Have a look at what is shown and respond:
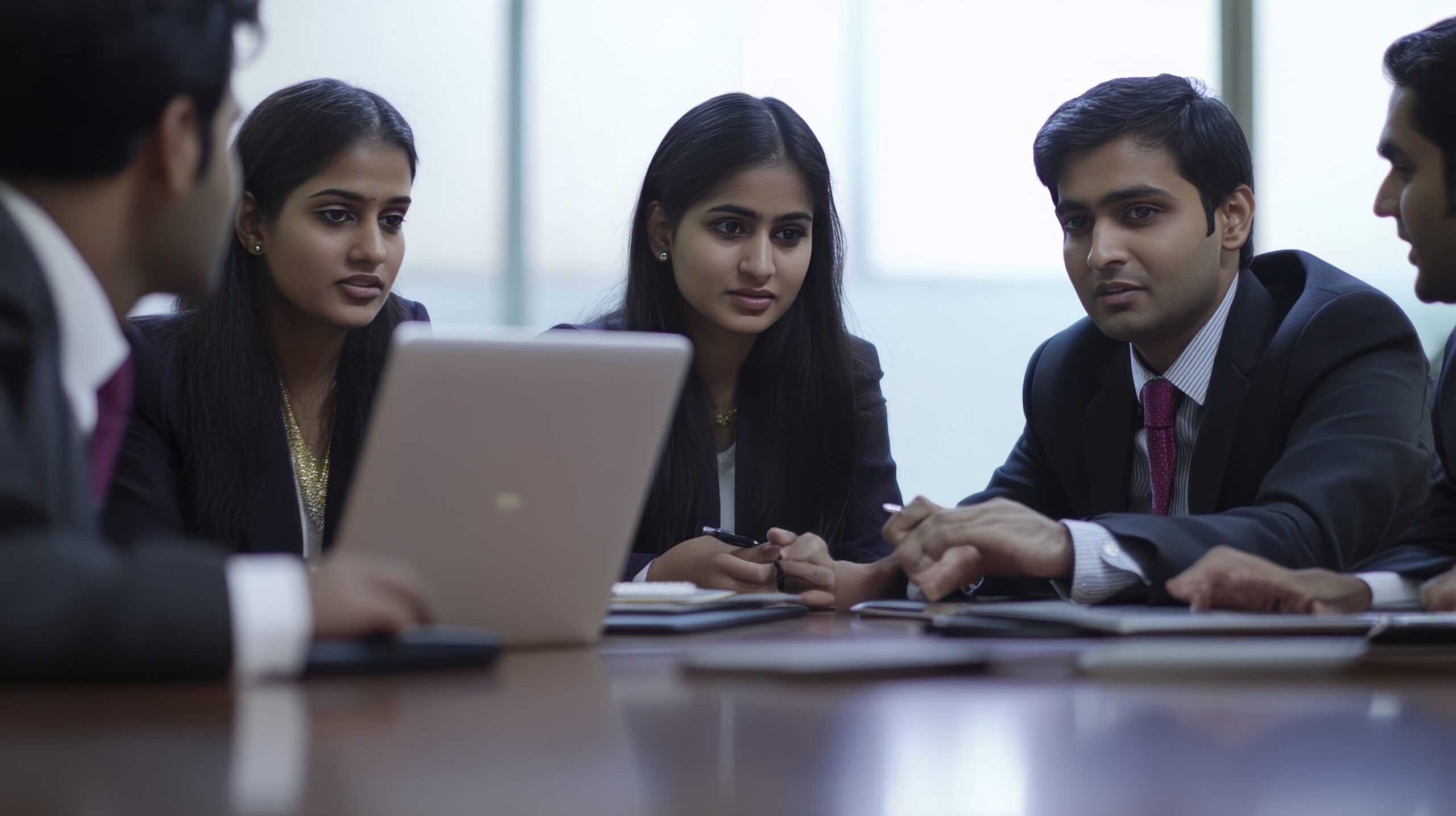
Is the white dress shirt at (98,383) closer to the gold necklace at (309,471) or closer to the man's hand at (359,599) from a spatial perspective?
the man's hand at (359,599)

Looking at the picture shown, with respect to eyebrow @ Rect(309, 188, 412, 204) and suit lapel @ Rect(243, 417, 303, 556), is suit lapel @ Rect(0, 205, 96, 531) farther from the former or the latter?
eyebrow @ Rect(309, 188, 412, 204)

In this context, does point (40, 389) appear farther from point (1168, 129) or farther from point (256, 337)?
point (1168, 129)

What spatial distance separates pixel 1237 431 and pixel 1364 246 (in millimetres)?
2807

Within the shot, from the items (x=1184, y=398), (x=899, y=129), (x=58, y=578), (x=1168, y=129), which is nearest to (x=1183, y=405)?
(x=1184, y=398)

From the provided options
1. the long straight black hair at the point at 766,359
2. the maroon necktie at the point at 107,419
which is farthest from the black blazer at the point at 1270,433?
the maroon necktie at the point at 107,419

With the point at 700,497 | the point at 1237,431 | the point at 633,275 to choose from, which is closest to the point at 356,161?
the point at 633,275

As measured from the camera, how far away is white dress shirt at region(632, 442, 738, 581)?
2.38 m

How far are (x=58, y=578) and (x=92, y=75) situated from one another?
39cm

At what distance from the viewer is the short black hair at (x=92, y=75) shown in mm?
852

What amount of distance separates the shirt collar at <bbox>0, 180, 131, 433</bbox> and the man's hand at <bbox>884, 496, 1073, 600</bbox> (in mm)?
920

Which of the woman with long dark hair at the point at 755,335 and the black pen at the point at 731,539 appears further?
the woman with long dark hair at the point at 755,335

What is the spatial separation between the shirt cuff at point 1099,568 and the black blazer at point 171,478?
1.29 meters

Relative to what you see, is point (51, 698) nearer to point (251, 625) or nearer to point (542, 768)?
point (251, 625)

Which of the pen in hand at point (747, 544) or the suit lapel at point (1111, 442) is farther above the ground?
the suit lapel at point (1111, 442)
